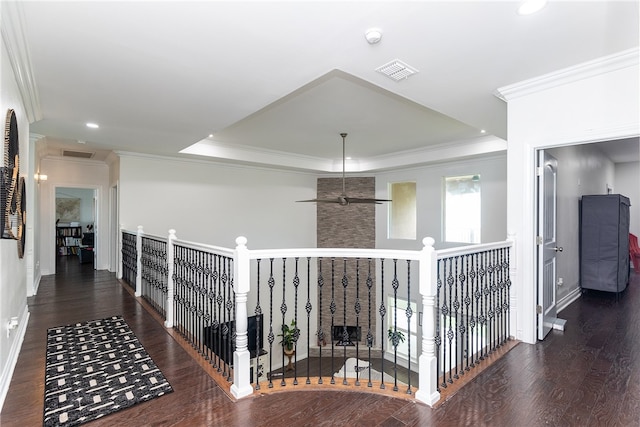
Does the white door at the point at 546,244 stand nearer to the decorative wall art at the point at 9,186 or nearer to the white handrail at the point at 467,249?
the white handrail at the point at 467,249

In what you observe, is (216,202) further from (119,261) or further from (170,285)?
(170,285)

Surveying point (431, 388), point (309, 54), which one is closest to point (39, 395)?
point (431, 388)

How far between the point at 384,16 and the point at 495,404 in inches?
106

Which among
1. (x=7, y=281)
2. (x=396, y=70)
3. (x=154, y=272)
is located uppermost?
(x=396, y=70)

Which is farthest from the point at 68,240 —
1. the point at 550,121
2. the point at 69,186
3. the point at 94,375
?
the point at 550,121

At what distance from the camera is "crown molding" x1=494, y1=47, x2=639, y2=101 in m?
2.53

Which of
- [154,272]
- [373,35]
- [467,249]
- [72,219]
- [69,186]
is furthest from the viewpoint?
[72,219]

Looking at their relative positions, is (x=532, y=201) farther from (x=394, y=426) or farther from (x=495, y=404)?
(x=394, y=426)

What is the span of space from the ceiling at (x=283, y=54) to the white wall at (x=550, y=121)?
184 millimetres

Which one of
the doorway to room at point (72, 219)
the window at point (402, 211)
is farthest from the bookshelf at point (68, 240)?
the window at point (402, 211)

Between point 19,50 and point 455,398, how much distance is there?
4115 mm

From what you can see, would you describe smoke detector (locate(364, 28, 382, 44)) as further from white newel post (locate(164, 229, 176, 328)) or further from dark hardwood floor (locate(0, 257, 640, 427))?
white newel post (locate(164, 229, 176, 328))

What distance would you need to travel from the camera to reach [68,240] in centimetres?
1058

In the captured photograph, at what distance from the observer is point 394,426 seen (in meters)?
2.02
